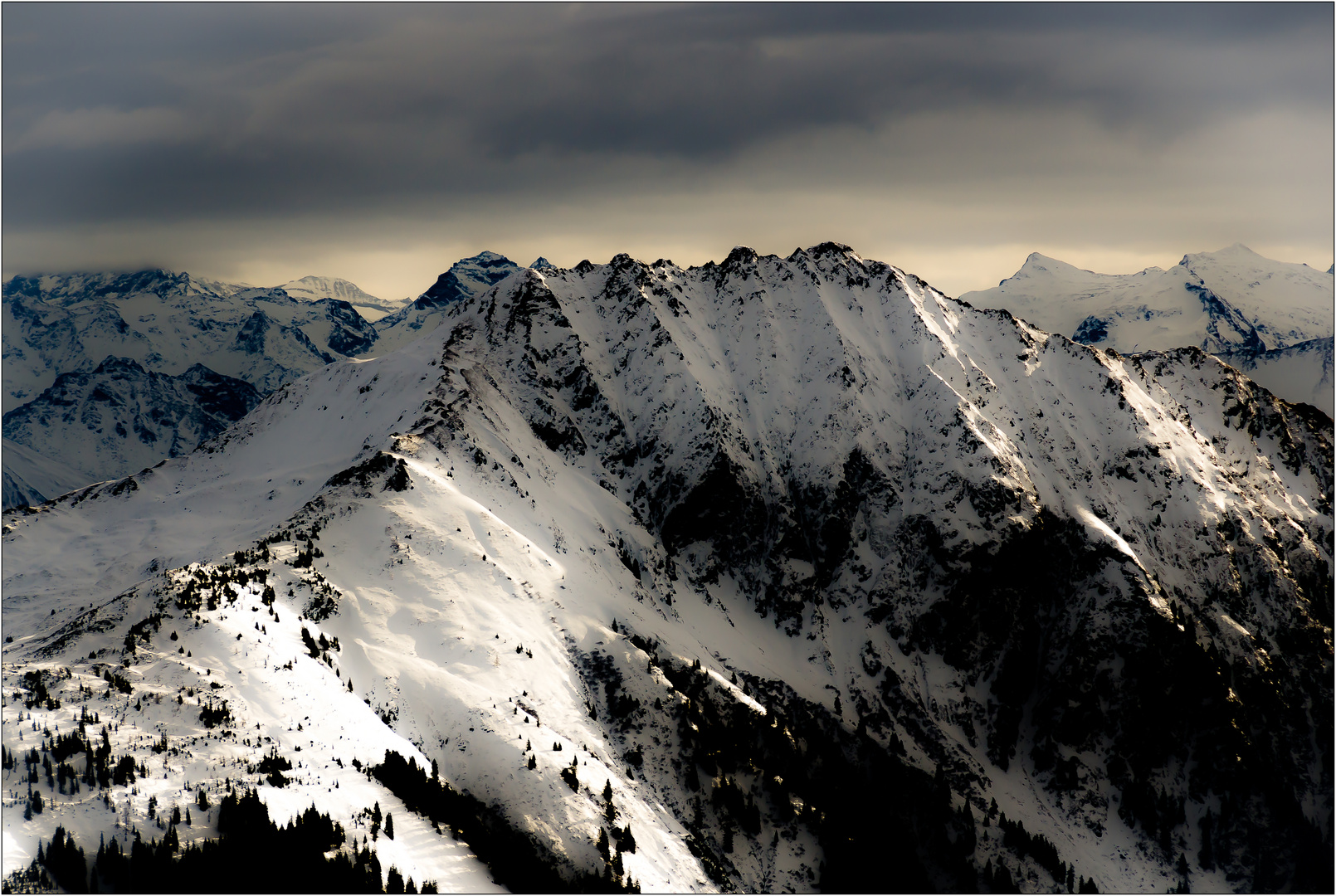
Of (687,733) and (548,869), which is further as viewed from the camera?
(687,733)

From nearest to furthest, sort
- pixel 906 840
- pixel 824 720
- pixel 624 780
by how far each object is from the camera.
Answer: pixel 624 780
pixel 906 840
pixel 824 720

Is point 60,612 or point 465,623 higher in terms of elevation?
point 60,612

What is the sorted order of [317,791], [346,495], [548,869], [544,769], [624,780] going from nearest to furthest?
[317,791]
[548,869]
[544,769]
[624,780]
[346,495]

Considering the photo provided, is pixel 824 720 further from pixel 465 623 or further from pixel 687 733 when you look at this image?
pixel 465 623

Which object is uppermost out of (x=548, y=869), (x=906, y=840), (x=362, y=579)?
(x=362, y=579)

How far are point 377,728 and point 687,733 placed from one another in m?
61.7

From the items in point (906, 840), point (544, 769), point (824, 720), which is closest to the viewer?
point (544, 769)

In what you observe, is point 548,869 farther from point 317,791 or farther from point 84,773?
point 84,773

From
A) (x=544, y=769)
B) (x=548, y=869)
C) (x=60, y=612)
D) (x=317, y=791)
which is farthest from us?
(x=60, y=612)

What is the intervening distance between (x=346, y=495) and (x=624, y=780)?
75.6 m

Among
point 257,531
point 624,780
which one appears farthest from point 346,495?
point 624,780

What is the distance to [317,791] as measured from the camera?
91562mm

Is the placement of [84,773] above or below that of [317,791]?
above

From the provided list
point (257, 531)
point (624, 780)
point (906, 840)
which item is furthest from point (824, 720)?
point (257, 531)
